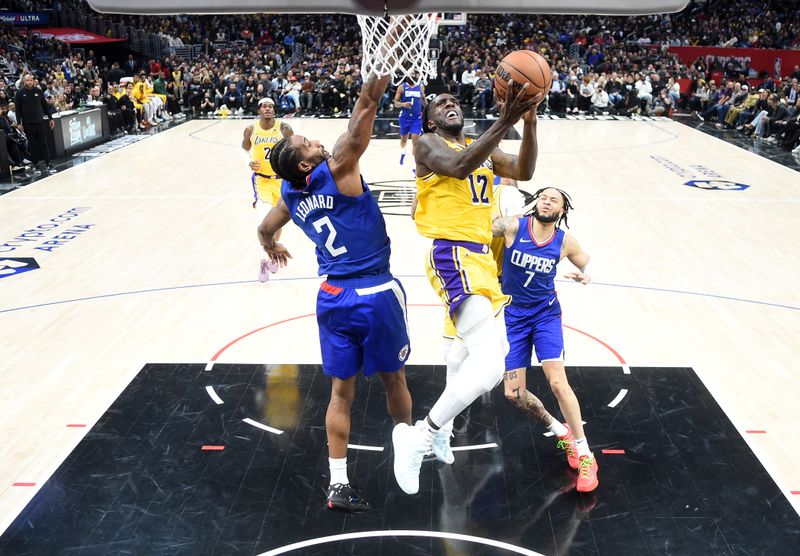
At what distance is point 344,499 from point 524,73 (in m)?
2.28

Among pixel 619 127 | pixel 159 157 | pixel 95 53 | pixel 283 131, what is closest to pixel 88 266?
pixel 283 131

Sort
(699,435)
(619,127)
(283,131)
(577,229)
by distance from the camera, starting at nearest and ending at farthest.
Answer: (699,435) → (283,131) → (577,229) → (619,127)

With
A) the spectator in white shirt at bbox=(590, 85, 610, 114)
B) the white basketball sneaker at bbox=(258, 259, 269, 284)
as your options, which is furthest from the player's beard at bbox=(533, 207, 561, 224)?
the spectator in white shirt at bbox=(590, 85, 610, 114)

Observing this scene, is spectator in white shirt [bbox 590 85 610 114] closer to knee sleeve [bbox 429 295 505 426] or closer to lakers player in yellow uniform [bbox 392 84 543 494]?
lakers player in yellow uniform [bbox 392 84 543 494]

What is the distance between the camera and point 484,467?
4.68 meters

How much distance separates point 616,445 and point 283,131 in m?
5.02

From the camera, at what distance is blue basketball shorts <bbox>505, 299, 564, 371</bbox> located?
4703 mm

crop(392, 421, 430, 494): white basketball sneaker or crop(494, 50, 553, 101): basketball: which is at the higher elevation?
crop(494, 50, 553, 101): basketball

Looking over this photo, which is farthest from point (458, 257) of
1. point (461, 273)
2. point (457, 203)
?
point (457, 203)

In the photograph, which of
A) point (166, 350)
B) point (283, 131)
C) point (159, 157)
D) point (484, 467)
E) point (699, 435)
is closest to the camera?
point (484, 467)

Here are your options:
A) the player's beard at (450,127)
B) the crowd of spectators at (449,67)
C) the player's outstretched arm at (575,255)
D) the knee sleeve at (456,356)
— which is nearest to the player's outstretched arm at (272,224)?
the player's beard at (450,127)

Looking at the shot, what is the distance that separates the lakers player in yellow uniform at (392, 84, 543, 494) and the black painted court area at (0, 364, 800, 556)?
472mm

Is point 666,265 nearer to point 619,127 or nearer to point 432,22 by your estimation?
point 432,22

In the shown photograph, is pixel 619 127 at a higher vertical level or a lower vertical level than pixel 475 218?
lower
